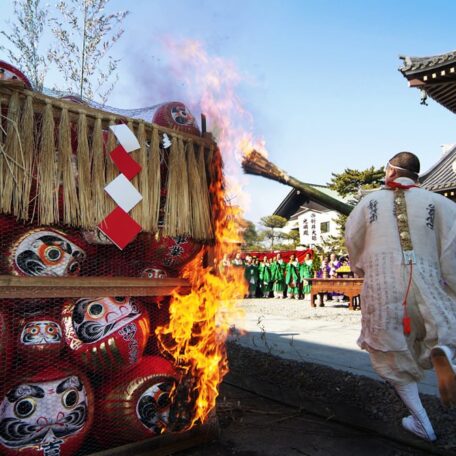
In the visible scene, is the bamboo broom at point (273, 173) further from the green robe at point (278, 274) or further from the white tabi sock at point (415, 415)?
the green robe at point (278, 274)

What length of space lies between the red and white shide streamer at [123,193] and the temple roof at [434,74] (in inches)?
325

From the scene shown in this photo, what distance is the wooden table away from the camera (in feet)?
36.7

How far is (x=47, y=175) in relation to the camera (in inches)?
95.8

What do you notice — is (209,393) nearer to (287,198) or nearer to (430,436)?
(430,436)

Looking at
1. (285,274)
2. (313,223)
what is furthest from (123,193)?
(313,223)

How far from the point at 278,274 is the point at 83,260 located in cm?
1539

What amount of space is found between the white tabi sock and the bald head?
1549 millimetres

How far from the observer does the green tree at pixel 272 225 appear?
3675cm

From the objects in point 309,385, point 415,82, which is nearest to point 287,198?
point 415,82

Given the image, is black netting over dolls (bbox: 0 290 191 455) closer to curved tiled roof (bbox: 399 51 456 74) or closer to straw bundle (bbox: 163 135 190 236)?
straw bundle (bbox: 163 135 190 236)

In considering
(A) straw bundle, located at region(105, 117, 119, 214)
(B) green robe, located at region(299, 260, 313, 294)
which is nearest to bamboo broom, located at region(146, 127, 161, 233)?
(A) straw bundle, located at region(105, 117, 119, 214)

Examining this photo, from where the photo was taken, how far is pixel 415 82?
939 centimetres

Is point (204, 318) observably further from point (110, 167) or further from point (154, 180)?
point (110, 167)

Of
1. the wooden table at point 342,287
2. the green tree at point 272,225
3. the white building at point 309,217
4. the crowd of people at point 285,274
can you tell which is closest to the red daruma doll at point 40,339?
the wooden table at point 342,287
